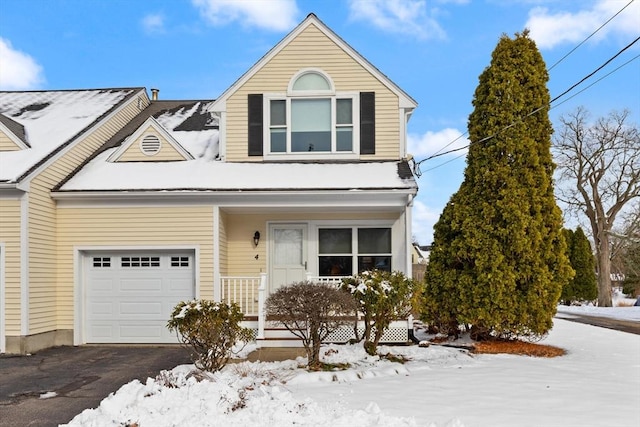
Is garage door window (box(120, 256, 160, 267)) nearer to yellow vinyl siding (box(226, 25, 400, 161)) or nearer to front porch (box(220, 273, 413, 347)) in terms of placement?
front porch (box(220, 273, 413, 347))

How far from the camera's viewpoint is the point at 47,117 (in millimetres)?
13500

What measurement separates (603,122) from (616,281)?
29.4 m

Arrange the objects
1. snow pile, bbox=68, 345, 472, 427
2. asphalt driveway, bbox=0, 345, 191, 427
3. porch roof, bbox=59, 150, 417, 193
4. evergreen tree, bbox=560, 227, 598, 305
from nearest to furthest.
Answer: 1. snow pile, bbox=68, 345, 472, 427
2. asphalt driveway, bbox=0, 345, 191, 427
3. porch roof, bbox=59, 150, 417, 193
4. evergreen tree, bbox=560, 227, 598, 305

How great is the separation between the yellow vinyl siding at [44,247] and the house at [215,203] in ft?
0.12

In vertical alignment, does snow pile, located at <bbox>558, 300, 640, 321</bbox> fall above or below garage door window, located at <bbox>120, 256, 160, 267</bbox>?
below

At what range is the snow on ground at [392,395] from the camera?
4.98m

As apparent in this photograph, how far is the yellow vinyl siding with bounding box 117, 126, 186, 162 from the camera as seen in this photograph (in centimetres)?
1209

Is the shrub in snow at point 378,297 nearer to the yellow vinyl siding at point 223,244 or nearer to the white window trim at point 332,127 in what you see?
the yellow vinyl siding at point 223,244

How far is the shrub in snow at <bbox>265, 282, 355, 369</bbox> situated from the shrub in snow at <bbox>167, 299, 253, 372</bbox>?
76 centimetres

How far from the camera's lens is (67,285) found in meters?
11.1

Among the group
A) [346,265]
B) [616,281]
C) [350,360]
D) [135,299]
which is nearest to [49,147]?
[135,299]

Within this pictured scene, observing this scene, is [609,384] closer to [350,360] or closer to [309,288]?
[350,360]

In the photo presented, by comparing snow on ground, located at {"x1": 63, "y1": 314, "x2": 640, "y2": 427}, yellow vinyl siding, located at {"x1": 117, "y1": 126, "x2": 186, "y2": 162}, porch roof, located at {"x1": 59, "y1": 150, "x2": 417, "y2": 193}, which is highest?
yellow vinyl siding, located at {"x1": 117, "y1": 126, "x2": 186, "y2": 162}

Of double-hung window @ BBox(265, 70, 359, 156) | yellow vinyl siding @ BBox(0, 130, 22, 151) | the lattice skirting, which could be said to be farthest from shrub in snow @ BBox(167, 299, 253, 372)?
yellow vinyl siding @ BBox(0, 130, 22, 151)
